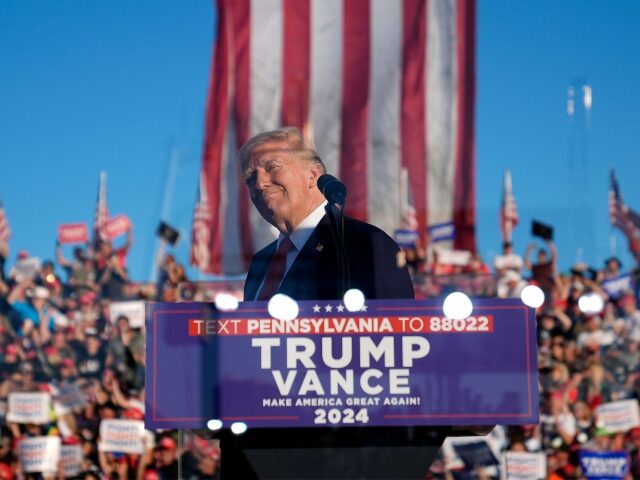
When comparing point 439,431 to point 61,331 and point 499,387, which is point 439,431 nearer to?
point 499,387

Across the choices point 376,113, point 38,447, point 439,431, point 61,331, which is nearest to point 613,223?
point 376,113

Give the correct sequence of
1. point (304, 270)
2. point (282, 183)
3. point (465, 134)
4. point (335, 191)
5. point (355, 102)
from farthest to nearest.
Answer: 1. point (355, 102)
2. point (465, 134)
3. point (282, 183)
4. point (304, 270)
5. point (335, 191)

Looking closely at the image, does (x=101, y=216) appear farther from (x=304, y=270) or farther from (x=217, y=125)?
(x=304, y=270)

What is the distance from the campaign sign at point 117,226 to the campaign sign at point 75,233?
0.77 feet

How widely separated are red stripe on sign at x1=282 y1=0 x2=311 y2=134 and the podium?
A: 3525mm

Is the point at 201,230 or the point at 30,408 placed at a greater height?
the point at 201,230

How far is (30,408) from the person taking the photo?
625 cm

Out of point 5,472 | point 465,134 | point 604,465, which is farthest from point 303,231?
point 5,472

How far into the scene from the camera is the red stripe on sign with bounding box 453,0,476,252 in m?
4.65

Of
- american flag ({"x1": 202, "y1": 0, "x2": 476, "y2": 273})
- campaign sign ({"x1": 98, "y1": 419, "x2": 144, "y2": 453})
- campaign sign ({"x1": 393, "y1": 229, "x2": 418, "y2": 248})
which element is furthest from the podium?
campaign sign ({"x1": 98, "y1": 419, "x2": 144, "y2": 453})

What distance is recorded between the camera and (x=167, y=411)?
218 cm

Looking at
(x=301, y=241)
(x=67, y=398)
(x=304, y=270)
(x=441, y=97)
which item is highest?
(x=441, y=97)

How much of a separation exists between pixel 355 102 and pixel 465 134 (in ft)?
2.36

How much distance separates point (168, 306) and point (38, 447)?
437cm
